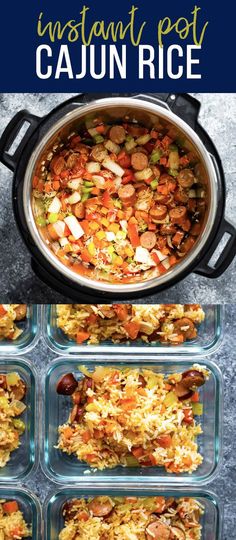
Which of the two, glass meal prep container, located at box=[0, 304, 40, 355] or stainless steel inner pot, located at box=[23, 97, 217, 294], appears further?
glass meal prep container, located at box=[0, 304, 40, 355]

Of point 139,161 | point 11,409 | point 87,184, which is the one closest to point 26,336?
point 11,409

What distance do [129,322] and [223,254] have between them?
278 mm

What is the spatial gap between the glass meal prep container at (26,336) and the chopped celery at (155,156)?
453 mm

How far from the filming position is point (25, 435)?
1961mm

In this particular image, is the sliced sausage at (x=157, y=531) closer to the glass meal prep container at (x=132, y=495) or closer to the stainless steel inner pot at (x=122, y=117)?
the glass meal prep container at (x=132, y=495)

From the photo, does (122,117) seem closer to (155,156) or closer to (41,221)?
(155,156)

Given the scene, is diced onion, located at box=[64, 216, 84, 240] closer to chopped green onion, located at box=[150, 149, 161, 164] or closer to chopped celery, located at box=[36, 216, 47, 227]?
chopped celery, located at box=[36, 216, 47, 227]

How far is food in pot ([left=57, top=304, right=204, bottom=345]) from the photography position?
1.91 meters

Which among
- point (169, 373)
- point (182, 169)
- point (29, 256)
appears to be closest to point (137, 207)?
point (182, 169)

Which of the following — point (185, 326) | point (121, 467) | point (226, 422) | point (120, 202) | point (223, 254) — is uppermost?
point (120, 202)

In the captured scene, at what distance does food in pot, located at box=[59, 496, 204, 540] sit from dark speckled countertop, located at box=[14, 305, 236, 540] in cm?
7

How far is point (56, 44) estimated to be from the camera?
2018 mm

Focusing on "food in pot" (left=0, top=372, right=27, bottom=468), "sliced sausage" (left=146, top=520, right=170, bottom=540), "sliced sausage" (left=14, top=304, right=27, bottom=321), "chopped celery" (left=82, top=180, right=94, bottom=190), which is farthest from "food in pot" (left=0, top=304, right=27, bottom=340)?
"sliced sausage" (left=146, top=520, right=170, bottom=540)

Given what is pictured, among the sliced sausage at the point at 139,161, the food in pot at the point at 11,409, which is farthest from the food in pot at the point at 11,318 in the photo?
the sliced sausage at the point at 139,161
